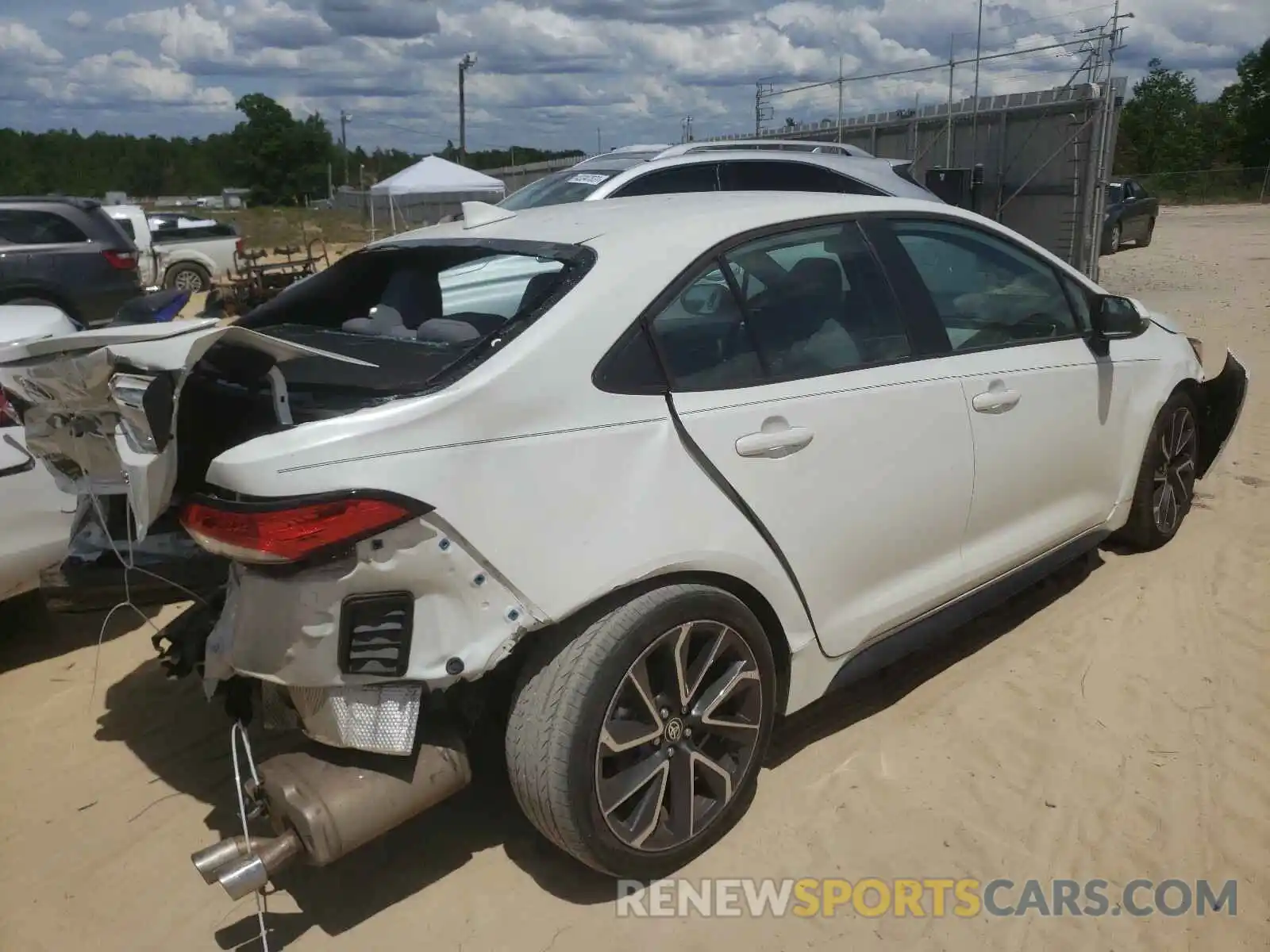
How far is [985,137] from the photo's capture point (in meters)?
16.1

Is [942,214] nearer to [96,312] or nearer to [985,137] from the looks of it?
[96,312]

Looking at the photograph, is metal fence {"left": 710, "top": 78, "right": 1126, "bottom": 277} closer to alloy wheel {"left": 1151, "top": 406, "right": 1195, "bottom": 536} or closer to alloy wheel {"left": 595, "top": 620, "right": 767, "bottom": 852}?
alloy wheel {"left": 1151, "top": 406, "right": 1195, "bottom": 536}

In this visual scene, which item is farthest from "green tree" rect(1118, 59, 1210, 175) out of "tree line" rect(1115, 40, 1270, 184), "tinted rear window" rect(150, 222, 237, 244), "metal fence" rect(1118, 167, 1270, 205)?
"tinted rear window" rect(150, 222, 237, 244)

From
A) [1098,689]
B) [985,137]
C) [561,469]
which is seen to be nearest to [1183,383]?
[1098,689]

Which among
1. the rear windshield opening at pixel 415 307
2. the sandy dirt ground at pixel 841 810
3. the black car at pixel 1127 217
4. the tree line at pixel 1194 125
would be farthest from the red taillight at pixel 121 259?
the tree line at pixel 1194 125

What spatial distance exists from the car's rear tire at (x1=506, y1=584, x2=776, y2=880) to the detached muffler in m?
0.21

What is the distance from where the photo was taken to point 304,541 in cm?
220

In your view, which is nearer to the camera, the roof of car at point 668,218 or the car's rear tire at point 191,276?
the roof of car at point 668,218

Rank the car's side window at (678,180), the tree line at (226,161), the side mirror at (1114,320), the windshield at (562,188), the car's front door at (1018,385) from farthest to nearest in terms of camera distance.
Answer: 1. the tree line at (226,161)
2. the windshield at (562,188)
3. the car's side window at (678,180)
4. the side mirror at (1114,320)
5. the car's front door at (1018,385)

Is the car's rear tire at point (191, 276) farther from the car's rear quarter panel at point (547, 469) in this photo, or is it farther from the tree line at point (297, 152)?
the tree line at point (297, 152)

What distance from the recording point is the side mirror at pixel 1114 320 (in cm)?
390

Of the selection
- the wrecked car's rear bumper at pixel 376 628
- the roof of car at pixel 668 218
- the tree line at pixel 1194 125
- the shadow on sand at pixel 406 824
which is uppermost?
the tree line at pixel 1194 125

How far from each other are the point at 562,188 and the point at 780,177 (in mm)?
1901

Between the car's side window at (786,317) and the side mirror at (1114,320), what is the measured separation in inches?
→ 44.2
